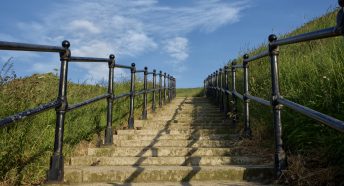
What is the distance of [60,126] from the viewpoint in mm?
3566

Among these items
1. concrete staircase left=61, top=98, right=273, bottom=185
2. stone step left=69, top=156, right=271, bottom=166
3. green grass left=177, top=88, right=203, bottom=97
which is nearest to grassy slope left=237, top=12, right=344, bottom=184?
concrete staircase left=61, top=98, right=273, bottom=185

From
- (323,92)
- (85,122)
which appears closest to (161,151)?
(85,122)

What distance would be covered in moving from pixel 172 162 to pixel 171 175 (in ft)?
2.26

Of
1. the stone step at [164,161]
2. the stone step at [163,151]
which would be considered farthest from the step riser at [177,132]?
the stone step at [164,161]

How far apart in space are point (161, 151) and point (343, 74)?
2379 millimetres

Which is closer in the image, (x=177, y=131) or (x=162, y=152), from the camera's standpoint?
(x=162, y=152)

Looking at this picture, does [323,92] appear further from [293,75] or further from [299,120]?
[293,75]

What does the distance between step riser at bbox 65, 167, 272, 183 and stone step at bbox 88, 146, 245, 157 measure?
1.12m

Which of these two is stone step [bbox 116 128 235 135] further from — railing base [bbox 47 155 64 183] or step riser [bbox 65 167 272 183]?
railing base [bbox 47 155 64 183]

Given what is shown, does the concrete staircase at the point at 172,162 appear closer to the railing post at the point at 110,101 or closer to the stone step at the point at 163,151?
the stone step at the point at 163,151

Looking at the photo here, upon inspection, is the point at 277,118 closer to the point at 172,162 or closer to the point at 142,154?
the point at 172,162

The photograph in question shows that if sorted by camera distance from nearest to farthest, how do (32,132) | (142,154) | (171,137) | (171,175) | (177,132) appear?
(171,175)
(32,132)
(142,154)
(171,137)
(177,132)

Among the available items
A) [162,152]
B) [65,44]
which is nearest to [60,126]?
[65,44]

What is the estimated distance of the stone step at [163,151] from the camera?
492 centimetres
